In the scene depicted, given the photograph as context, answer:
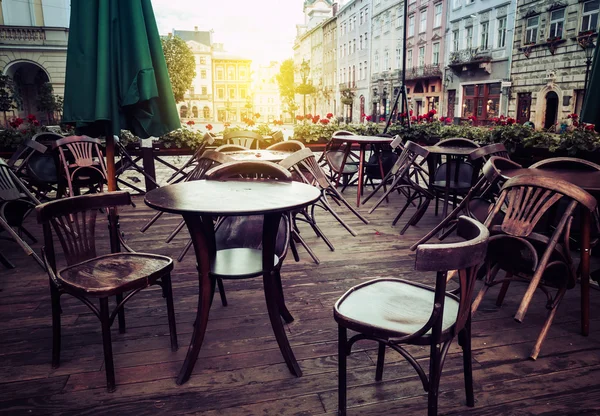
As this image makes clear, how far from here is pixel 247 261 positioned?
94.3 inches

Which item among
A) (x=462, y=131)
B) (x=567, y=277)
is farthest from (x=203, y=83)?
(x=567, y=277)

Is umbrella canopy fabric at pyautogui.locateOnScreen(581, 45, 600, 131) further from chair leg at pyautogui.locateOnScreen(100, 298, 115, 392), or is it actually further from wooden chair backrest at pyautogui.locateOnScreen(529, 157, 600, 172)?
chair leg at pyautogui.locateOnScreen(100, 298, 115, 392)

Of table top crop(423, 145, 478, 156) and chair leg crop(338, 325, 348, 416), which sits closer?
chair leg crop(338, 325, 348, 416)

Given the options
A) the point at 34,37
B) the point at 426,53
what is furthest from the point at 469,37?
the point at 34,37

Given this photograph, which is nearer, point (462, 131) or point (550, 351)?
point (550, 351)

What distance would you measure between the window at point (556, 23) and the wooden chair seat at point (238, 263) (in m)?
19.4

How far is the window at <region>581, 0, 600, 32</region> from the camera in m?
15.5

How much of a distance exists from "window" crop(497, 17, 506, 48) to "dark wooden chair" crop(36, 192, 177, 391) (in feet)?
74.1

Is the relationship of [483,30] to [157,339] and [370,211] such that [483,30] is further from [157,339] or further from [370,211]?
[157,339]

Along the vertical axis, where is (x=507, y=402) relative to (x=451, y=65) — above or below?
below

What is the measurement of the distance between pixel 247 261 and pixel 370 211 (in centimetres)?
307

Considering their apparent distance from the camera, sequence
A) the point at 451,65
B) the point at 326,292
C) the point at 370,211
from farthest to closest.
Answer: the point at 451,65, the point at 370,211, the point at 326,292

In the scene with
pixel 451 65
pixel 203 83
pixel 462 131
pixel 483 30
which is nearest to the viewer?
pixel 462 131

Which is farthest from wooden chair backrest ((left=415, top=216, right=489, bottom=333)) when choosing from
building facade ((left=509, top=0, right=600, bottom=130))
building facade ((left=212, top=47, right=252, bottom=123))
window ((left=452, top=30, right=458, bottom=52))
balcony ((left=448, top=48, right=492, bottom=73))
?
building facade ((left=212, top=47, right=252, bottom=123))
